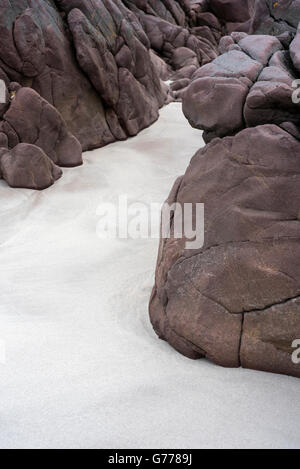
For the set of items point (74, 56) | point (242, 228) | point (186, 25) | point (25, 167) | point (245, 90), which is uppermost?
point (245, 90)

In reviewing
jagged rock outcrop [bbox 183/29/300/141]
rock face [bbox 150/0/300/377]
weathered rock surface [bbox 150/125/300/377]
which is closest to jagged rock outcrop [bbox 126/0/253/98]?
jagged rock outcrop [bbox 183/29/300/141]

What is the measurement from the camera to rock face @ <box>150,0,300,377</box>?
241 centimetres

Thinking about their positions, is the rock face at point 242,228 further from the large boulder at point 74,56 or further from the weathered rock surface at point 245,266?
the large boulder at point 74,56

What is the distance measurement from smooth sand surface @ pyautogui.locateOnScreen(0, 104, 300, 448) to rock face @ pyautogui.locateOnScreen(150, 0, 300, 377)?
0.17 metres

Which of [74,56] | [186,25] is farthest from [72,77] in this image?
[186,25]

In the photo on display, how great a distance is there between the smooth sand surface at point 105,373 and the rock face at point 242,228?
0.54 ft

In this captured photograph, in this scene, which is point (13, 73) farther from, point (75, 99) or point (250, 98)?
point (250, 98)

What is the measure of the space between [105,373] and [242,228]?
1111 millimetres

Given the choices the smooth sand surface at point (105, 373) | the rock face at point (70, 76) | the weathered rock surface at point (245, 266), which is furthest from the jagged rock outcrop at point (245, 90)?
the rock face at point (70, 76)

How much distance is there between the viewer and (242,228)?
8.32 feet

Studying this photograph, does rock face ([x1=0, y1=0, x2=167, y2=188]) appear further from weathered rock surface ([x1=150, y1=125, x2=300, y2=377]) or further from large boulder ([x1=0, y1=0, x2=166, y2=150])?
weathered rock surface ([x1=150, y1=125, x2=300, y2=377])

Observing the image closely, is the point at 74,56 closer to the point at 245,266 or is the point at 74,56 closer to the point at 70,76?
the point at 70,76

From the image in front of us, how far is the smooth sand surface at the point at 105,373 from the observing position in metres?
1.90
